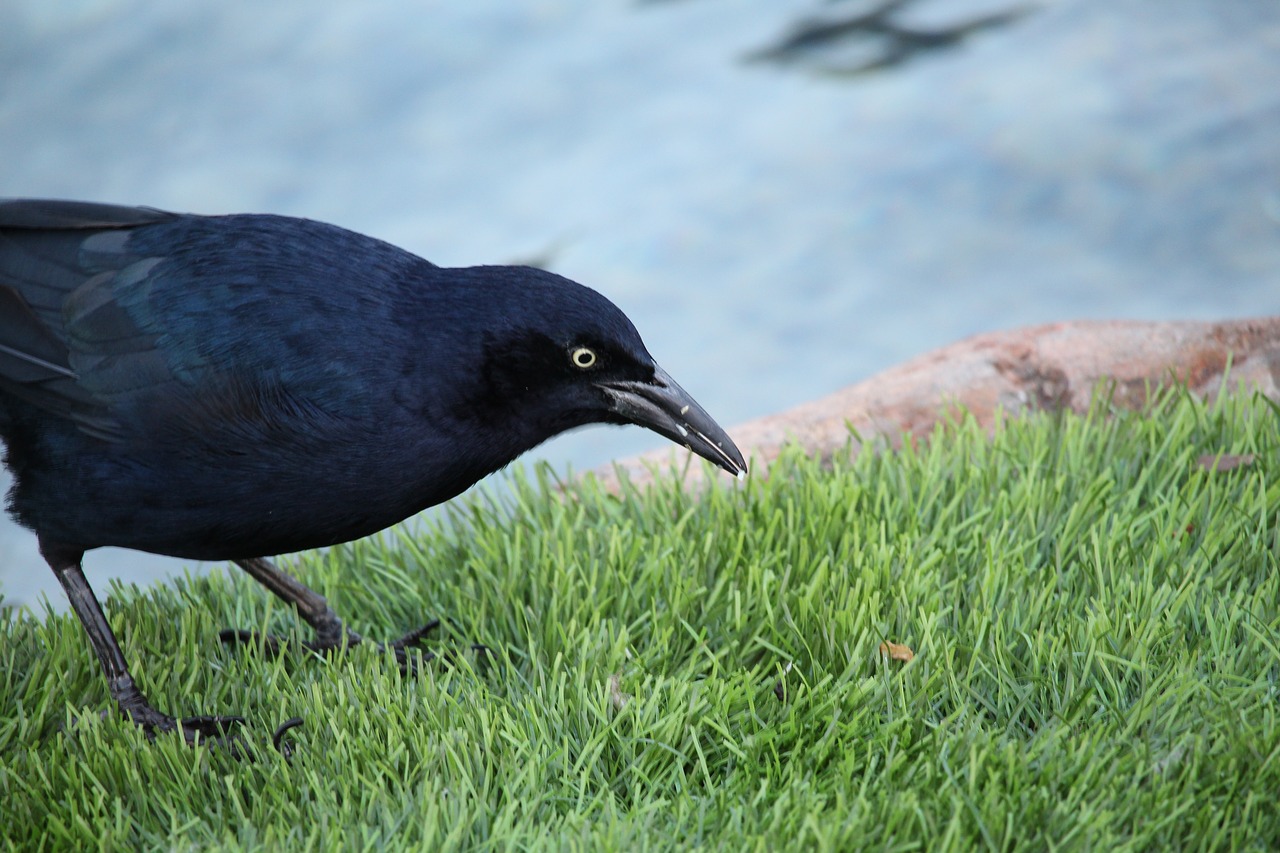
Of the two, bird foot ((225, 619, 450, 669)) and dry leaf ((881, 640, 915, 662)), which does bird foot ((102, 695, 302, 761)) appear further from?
dry leaf ((881, 640, 915, 662))

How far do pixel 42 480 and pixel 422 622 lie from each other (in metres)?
1.08

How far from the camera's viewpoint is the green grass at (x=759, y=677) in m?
2.71

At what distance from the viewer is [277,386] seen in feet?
10.2

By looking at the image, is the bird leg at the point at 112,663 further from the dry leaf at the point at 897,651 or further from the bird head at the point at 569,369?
the dry leaf at the point at 897,651

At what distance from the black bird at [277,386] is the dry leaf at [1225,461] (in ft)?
5.49

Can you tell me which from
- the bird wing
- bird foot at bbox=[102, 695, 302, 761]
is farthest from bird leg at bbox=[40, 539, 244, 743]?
the bird wing

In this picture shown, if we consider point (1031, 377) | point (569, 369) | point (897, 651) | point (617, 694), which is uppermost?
point (569, 369)

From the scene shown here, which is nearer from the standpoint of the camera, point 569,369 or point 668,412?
point 569,369

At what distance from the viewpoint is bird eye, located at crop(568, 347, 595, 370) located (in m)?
3.13

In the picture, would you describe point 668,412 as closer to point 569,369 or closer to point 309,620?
point 569,369

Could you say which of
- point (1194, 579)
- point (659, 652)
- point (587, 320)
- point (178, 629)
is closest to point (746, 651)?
point (659, 652)

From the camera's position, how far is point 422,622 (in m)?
3.87

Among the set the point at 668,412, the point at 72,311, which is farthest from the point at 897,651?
the point at 72,311

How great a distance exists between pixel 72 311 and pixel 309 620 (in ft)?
3.45
